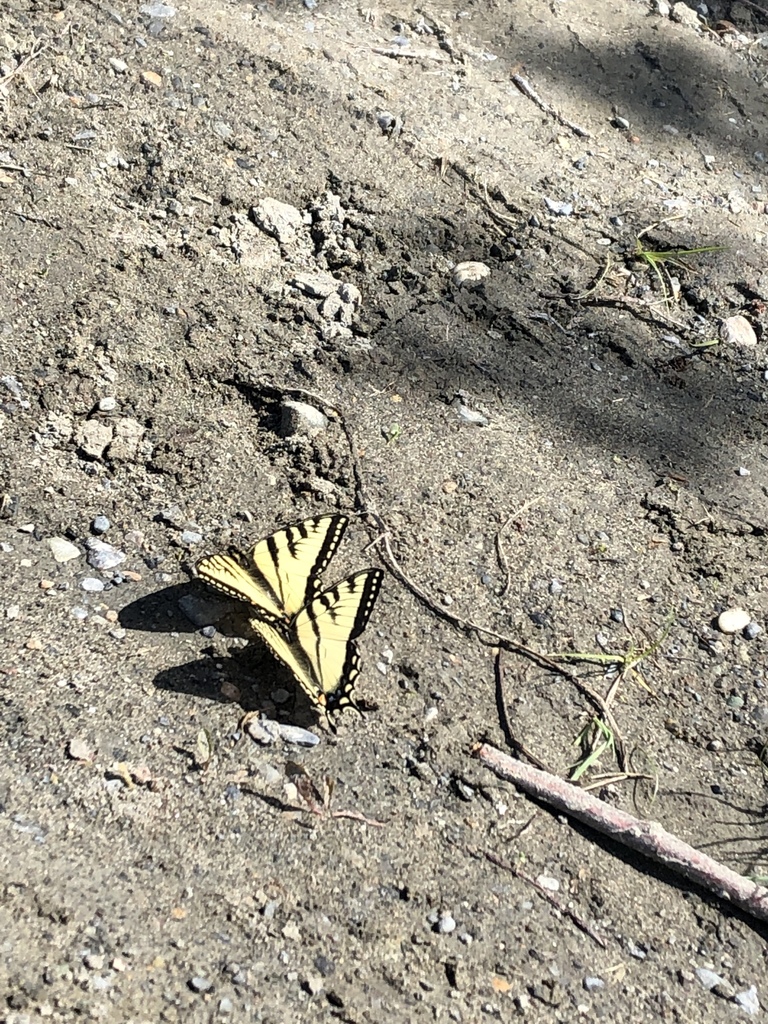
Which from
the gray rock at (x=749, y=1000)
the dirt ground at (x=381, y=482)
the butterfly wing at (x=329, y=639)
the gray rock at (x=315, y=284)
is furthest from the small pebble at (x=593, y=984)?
the gray rock at (x=315, y=284)

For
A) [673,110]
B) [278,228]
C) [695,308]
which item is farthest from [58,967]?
[673,110]

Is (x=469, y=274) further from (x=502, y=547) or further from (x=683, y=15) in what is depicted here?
(x=683, y=15)

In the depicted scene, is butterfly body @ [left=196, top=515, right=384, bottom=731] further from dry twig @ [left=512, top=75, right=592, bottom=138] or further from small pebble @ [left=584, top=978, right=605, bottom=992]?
dry twig @ [left=512, top=75, right=592, bottom=138]

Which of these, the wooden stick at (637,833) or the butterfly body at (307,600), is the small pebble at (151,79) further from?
the wooden stick at (637,833)

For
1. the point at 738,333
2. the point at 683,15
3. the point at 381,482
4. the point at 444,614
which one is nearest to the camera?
the point at 444,614

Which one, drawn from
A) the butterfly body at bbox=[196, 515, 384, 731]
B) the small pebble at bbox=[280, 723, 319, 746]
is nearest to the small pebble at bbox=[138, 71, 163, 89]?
the butterfly body at bbox=[196, 515, 384, 731]

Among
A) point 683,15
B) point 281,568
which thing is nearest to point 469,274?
point 281,568

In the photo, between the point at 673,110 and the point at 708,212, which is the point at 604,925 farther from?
the point at 673,110
